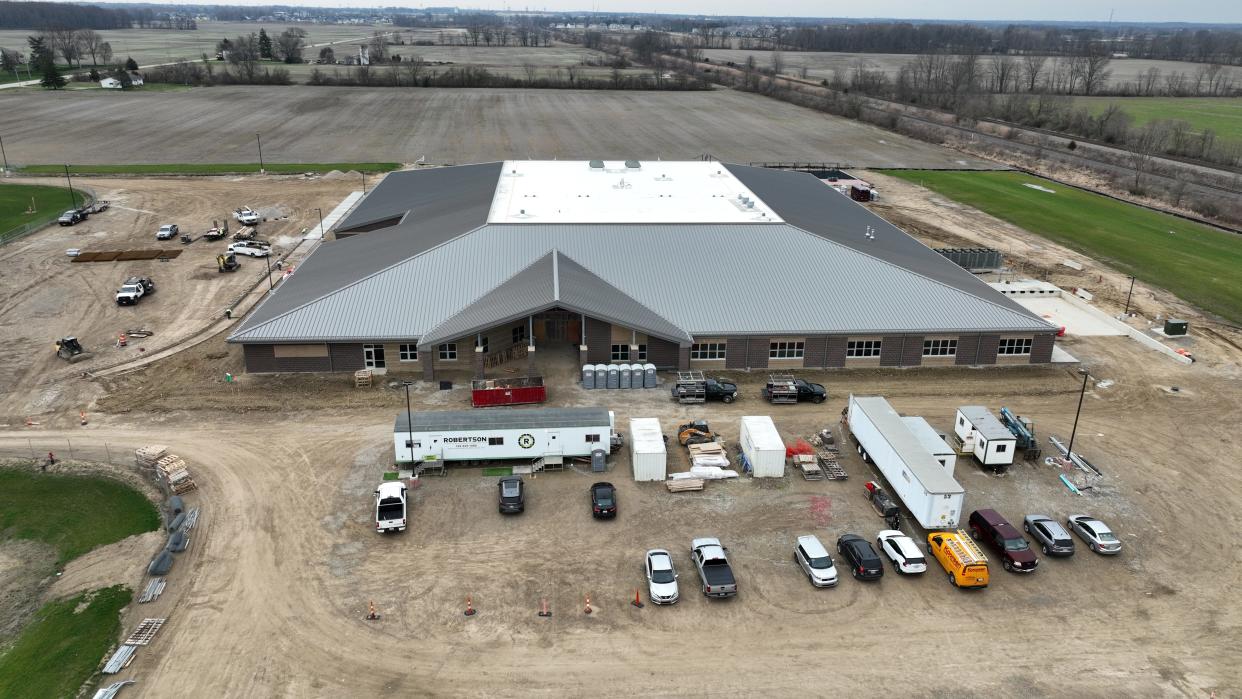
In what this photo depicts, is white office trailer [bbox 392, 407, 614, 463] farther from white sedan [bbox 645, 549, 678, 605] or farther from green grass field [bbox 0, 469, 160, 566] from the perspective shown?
green grass field [bbox 0, 469, 160, 566]

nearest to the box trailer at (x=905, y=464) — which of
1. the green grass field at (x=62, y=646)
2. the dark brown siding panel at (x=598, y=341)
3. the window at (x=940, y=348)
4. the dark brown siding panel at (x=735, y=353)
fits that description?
the dark brown siding panel at (x=735, y=353)

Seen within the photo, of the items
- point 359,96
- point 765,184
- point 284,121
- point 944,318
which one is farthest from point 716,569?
point 359,96

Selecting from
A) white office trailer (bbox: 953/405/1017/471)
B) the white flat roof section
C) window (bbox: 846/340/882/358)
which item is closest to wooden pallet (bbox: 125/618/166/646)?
the white flat roof section

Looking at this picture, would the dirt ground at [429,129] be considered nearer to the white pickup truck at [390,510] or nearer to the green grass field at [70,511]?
the green grass field at [70,511]

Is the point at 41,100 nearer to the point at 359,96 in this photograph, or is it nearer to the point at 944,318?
the point at 359,96

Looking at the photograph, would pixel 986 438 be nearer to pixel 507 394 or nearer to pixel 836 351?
pixel 836 351

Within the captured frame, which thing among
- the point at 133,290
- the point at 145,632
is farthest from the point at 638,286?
the point at 133,290

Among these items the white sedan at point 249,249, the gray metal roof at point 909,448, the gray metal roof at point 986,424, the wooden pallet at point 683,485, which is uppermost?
the white sedan at point 249,249

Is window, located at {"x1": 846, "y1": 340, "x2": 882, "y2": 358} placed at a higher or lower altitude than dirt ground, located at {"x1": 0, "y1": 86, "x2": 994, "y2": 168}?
lower
